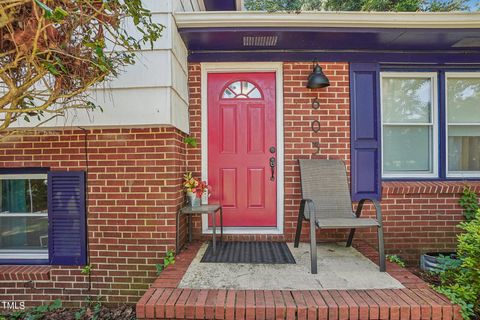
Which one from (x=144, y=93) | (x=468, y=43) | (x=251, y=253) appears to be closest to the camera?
(x=144, y=93)

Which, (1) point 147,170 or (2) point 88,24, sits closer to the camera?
(2) point 88,24

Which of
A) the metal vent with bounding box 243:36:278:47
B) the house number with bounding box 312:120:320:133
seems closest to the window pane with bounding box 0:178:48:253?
the metal vent with bounding box 243:36:278:47

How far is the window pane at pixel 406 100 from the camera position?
12.1 ft

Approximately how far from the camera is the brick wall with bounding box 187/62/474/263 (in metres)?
3.46

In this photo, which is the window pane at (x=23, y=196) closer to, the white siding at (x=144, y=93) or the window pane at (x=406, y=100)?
the white siding at (x=144, y=93)

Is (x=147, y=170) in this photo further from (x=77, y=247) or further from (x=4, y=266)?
(x=4, y=266)

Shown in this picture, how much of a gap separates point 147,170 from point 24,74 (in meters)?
1.24

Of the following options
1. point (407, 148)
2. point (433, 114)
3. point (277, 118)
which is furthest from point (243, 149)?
point (433, 114)

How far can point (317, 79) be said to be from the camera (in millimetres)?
3256

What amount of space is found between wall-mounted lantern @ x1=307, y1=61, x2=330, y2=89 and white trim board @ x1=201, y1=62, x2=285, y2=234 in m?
0.36

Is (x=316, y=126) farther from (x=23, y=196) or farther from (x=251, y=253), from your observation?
(x=23, y=196)

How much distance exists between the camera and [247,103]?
3.55 m

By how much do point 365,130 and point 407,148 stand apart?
2.30 ft

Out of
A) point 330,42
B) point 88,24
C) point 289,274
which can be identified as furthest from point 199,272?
point 330,42
